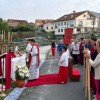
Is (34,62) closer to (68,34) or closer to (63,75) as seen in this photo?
(63,75)

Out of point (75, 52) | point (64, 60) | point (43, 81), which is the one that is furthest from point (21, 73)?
point (75, 52)

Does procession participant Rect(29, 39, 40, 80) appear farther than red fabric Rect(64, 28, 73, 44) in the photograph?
No

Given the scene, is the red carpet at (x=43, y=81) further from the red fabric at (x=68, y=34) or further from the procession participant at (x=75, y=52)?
the procession participant at (x=75, y=52)

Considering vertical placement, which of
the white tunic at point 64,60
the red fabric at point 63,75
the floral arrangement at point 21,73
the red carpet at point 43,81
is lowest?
the red carpet at point 43,81

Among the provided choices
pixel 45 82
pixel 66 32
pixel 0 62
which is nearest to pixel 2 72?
pixel 0 62

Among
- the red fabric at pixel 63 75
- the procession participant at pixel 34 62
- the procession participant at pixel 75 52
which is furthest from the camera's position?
the procession participant at pixel 75 52

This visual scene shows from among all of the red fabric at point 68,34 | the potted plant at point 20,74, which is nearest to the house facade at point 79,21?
the red fabric at point 68,34

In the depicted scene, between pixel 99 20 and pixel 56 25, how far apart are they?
50.7 feet

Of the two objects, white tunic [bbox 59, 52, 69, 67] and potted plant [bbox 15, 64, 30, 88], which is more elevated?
white tunic [bbox 59, 52, 69, 67]

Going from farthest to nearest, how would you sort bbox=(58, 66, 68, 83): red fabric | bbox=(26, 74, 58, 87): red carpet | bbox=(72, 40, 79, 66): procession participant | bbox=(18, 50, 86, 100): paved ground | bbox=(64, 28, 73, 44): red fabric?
bbox=(72, 40, 79, 66): procession participant, bbox=(64, 28, 73, 44): red fabric, bbox=(58, 66, 68, 83): red fabric, bbox=(26, 74, 58, 87): red carpet, bbox=(18, 50, 86, 100): paved ground

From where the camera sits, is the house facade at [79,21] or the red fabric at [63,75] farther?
the house facade at [79,21]

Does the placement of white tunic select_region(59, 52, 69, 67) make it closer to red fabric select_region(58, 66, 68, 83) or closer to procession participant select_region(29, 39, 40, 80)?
red fabric select_region(58, 66, 68, 83)

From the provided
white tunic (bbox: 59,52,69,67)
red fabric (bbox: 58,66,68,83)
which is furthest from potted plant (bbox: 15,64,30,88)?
white tunic (bbox: 59,52,69,67)

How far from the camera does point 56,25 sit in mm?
120438
